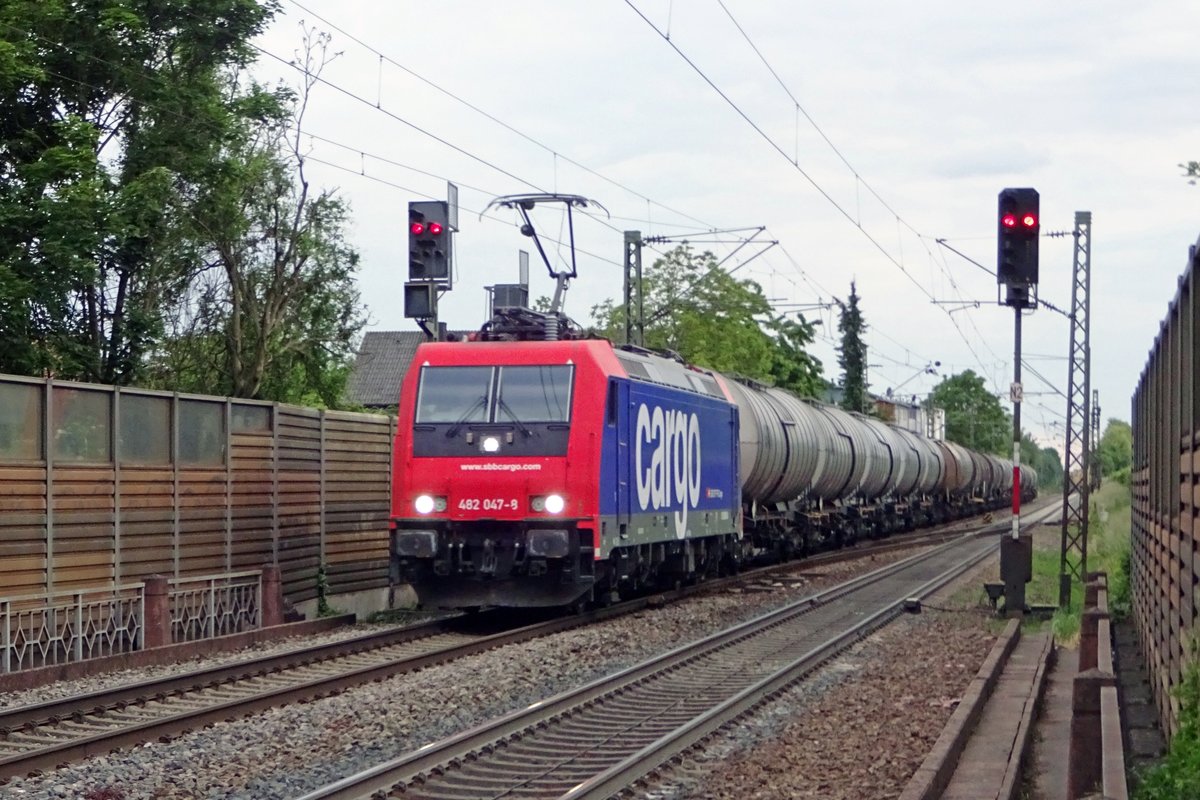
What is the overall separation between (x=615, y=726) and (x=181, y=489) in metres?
7.17

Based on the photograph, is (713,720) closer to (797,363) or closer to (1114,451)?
(797,363)

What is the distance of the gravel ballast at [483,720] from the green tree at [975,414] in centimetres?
10190

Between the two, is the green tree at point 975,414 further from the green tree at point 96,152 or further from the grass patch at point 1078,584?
the green tree at point 96,152

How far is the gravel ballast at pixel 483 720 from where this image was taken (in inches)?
344

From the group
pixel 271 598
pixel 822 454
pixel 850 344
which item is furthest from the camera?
pixel 850 344

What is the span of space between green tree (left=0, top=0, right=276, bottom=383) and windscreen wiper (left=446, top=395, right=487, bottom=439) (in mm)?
6597

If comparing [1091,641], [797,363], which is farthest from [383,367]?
[1091,641]

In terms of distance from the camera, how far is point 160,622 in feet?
47.3

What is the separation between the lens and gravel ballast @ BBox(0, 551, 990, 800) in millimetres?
8727

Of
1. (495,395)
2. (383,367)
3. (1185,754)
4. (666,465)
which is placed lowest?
(1185,754)

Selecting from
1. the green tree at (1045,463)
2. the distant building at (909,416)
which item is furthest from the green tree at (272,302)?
the green tree at (1045,463)

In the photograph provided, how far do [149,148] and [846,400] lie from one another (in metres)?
74.7

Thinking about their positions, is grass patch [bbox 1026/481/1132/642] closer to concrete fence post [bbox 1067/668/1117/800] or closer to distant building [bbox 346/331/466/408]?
concrete fence post [bbox 1067/668/1117/800]

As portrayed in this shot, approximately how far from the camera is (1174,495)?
892 centimetres
